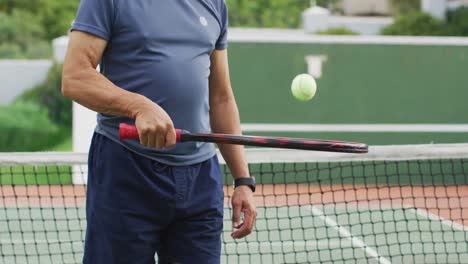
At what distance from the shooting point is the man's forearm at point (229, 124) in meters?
2.74

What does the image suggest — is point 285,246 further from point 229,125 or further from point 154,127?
point 154,127

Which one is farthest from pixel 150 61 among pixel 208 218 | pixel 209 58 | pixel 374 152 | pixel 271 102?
pixel 271 102

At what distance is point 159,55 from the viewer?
2.35 metres

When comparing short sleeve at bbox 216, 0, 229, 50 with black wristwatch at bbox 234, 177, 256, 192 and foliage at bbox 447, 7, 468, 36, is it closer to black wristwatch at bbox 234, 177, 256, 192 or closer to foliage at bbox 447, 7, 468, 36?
black wristwatch at bbox 234, 177, 256, 192

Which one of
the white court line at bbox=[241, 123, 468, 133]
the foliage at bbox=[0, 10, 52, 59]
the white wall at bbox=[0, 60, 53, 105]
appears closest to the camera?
the white court line at bbox=[241, 123, 468, 133]

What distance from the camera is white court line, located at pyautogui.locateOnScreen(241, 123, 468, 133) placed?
1169 centimetres

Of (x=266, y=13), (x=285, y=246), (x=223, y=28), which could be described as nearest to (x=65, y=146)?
(x=285, y=246)

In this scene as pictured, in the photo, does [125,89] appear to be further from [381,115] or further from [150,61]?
[381,115]

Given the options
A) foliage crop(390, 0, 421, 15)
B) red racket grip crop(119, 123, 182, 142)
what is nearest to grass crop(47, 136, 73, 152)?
red racket grip crop(119, 123, 182, 142)

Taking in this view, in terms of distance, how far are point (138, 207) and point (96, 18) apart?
51 centimetres

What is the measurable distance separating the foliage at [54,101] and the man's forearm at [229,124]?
14.3 meters

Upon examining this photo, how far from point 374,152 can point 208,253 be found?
275cm

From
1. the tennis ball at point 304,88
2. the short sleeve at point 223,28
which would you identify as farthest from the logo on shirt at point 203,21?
the tennis ball at point 304,88

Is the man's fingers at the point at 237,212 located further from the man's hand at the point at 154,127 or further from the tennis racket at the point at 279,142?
the man's hand at the point at 154,127
